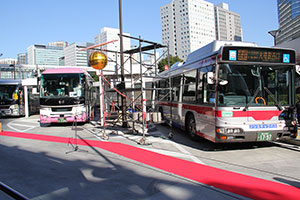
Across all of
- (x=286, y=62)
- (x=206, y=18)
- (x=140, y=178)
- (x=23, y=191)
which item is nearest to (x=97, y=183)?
(x=140, y=178)

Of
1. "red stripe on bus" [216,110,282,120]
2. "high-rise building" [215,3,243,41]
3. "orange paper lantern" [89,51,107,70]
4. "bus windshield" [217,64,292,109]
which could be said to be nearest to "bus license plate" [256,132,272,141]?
"red stripe on bus" [216,110,282,120]

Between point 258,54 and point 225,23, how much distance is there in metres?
201

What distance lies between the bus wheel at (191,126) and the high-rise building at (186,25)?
509 ft

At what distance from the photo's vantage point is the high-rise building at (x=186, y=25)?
163 metres

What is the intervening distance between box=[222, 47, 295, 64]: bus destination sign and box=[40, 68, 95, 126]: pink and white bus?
8899 mm

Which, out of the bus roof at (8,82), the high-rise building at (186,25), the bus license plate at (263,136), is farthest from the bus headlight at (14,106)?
the high-rise building at (186,25)

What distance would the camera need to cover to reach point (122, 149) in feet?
26.2

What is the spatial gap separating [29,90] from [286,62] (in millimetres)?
20939

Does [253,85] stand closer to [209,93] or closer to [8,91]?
[209,93]

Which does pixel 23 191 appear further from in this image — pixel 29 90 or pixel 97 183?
pixel 29 90

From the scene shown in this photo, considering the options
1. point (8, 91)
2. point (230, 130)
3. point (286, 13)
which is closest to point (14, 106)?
point (8, 91)

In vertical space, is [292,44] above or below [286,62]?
above

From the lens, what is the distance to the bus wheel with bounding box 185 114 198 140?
854cm

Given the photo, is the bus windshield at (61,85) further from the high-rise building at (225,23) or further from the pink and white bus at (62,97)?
the high-rise building at (225,23)
